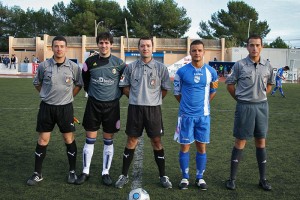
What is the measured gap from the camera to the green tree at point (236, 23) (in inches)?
2452

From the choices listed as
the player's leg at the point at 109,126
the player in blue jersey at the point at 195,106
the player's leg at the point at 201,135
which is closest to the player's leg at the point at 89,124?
the player's leg at the point at 109,126

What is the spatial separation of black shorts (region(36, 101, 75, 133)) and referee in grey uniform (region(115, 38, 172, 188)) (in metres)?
0.79

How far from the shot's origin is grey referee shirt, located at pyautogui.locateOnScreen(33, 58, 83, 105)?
14.5 feet

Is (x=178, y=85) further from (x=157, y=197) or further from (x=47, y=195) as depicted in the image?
(x=47, y=195)

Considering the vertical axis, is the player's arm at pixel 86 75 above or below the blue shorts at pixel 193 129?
above

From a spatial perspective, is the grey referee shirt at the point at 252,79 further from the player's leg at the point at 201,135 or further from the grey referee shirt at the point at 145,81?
the grey referee shirt at the point at 145,81

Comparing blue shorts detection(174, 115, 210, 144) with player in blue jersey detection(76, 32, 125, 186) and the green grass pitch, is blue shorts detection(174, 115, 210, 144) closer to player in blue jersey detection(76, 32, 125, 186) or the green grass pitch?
the green grass pitch

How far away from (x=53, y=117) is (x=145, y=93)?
49.2 inches

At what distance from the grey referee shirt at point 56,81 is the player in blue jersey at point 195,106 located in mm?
1432

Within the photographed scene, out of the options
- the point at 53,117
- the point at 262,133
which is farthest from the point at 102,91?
the point at 262,133

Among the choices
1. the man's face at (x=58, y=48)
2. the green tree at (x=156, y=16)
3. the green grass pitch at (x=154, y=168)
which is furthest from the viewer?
the green tree at (x=156, y=16)

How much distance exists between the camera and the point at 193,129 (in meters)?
4.37

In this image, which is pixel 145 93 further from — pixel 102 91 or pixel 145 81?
pixel 102 91

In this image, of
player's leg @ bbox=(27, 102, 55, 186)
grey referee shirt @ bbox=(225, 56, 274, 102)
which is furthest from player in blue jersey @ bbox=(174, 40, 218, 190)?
player's leg @ bbox=(27, 102, 55, 186)
